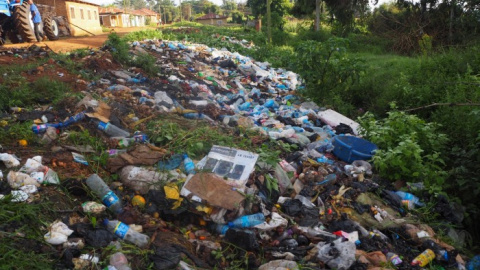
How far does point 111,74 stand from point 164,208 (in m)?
3.46

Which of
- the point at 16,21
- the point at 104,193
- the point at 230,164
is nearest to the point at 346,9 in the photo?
the point at 16,21

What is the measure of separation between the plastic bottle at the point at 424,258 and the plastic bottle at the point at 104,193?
2.19 m

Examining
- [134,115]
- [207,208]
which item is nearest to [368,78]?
[134,115]

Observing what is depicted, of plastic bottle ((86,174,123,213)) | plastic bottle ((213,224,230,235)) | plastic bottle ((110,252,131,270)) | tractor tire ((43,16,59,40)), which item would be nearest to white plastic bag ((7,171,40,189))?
plastic bottle ((86,174,123,213))

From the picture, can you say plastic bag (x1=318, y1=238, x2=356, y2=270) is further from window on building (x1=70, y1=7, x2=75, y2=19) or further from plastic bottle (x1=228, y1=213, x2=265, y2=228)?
window on building (x1=70, y1=7, x2=75, y2=19)

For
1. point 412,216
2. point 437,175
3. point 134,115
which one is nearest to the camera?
point 412,216

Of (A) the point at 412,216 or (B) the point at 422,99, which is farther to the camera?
(B) the point at 422,99

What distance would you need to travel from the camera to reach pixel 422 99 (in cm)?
499

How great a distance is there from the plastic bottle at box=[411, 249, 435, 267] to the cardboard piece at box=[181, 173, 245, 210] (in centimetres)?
135

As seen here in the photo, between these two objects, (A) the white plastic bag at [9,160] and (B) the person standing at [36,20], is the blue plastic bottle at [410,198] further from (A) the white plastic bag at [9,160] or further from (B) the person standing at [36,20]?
(B) the person standing at [36,20]

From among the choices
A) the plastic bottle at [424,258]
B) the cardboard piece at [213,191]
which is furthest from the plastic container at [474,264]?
the cardboard piece at [213,191]

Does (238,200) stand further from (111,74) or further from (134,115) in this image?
(111,74)

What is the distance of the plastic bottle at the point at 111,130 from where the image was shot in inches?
132

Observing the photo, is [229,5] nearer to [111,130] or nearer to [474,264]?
[111,130]
